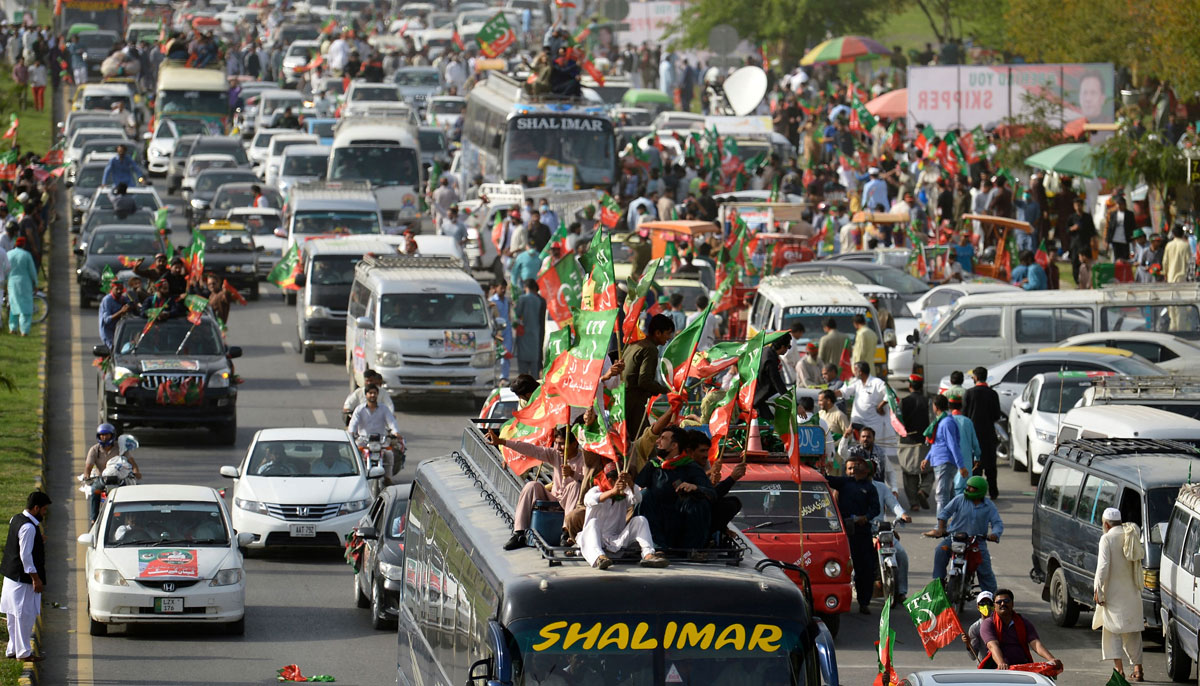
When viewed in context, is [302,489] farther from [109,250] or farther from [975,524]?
[109,250]

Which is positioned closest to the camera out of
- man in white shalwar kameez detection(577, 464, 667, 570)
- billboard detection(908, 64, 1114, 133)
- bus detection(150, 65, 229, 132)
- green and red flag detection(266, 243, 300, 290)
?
man in white shalwar kameez detection(577, 464, 667, 570)

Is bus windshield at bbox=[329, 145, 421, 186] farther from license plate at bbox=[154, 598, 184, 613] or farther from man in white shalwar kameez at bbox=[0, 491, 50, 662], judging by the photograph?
man in white shalwar kameez at bbox=[0, 491, 50, 662]

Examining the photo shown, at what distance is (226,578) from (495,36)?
35.9 metres

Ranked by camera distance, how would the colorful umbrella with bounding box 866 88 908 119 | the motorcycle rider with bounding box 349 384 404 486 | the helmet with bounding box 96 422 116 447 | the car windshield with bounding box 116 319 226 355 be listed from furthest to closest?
1. the colorful umbrella with bounding box 866 88 908 119
2. the car windshield with bounding box 116 319 226 355
3. the motorcycle rider with bounding box 349 384 404 486
4. the helmet with bounding box 96 422 116 447

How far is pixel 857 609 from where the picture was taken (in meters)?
20.1

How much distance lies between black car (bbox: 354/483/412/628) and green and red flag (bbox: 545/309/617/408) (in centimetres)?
719

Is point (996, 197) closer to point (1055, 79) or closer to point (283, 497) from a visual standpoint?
point (1055, 79)

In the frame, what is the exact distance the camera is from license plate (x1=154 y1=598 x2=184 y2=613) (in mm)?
19156

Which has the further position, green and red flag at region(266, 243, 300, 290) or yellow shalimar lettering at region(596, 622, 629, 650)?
green and red flag at region(266, 243, 300, 290)

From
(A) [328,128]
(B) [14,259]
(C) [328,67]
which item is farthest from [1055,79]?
(C) [328,67]

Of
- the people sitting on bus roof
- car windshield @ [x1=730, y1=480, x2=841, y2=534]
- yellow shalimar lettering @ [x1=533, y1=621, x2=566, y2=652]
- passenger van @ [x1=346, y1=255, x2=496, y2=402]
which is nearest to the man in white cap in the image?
car windshield @ [x1=730, y1=480, x2=841, y2=534]

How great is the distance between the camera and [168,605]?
1917 cm

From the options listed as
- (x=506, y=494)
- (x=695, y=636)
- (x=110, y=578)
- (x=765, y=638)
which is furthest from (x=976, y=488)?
(x=695, y=636)

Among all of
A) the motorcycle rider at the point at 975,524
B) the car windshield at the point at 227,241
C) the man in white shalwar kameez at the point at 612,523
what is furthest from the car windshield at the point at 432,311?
the man in white shalwar kameez at the point at 612,523
